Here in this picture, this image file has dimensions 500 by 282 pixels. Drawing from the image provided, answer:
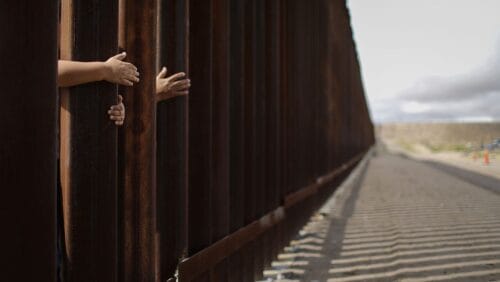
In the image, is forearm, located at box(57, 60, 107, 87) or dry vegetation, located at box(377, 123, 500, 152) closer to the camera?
forearm, located at box(57, 60, 107, 87)

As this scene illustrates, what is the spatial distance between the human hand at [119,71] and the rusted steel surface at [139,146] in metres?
0.17

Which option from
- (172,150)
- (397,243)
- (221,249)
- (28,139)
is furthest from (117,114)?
(397,243)

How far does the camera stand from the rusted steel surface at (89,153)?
70.5 inches

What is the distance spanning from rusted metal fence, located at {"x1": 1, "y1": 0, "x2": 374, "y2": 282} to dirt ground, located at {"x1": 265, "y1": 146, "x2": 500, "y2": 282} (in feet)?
1.42

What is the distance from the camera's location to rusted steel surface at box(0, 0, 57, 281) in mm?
1443

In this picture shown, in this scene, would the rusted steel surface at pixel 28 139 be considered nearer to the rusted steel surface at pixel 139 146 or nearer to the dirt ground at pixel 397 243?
the rusted steel surface at pixel 139 146

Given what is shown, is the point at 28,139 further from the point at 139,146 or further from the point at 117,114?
the point at 139,146

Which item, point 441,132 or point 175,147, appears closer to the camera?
point 175,147

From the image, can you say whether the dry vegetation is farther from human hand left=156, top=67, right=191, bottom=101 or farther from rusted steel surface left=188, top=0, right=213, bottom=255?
human hand left=156, top=67, right=191, bottom=101

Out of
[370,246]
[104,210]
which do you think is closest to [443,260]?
[370,246]

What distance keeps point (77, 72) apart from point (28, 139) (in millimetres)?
366

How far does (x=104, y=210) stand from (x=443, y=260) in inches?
151

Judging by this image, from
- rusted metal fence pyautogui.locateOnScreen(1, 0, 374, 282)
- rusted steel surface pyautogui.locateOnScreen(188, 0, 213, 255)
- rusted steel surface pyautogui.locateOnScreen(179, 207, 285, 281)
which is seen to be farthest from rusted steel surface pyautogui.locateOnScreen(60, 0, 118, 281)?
rusted steel surface pyautogui.locateOnScreen(188, 0, 213, 255)

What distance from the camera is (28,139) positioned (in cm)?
150
